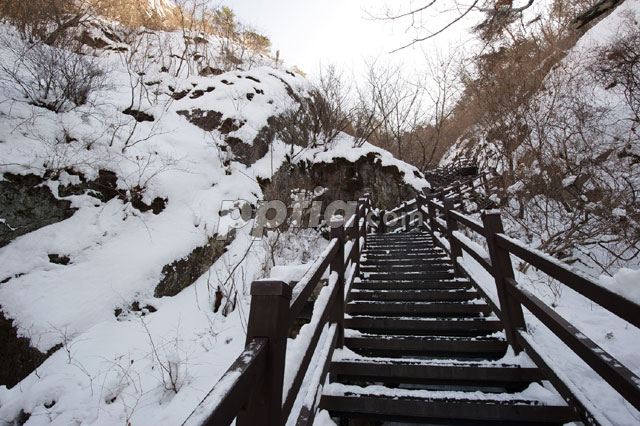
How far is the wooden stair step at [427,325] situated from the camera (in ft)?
9.24

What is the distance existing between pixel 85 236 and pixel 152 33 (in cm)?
1514

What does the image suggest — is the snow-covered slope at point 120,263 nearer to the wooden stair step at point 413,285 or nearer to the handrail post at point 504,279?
the wooden stair step at point 413,285

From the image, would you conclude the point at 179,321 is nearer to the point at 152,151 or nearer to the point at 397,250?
the point at 397,250

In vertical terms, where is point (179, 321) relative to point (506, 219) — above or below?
below

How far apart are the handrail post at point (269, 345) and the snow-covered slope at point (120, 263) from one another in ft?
9.72

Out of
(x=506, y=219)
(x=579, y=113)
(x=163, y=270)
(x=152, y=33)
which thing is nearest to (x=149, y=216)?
(x=163, y=270)

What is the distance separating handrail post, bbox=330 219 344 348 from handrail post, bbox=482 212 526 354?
58.3 inches

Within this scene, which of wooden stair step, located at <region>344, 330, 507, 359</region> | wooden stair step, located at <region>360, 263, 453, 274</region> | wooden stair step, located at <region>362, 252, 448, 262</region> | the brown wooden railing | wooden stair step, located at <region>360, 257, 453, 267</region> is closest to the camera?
the brown wooden railing

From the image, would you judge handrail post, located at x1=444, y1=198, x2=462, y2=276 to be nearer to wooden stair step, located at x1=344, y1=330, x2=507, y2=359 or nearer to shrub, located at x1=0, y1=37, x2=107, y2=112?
wooden stair step, located at x1=344, y1=330, x2=507, y2=359

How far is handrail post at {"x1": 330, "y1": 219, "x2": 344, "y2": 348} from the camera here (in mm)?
2605

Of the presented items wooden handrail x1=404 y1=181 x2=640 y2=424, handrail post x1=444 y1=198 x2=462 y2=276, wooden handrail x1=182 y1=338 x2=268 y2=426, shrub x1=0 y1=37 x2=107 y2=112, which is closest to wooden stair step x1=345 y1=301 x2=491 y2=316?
wooden handrail x1=404 y1=181 x2=640 y2=424

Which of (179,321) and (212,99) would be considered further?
(212,99)

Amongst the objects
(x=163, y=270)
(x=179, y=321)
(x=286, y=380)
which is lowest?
(x=179, y=321)

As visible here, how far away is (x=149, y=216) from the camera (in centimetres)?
677
